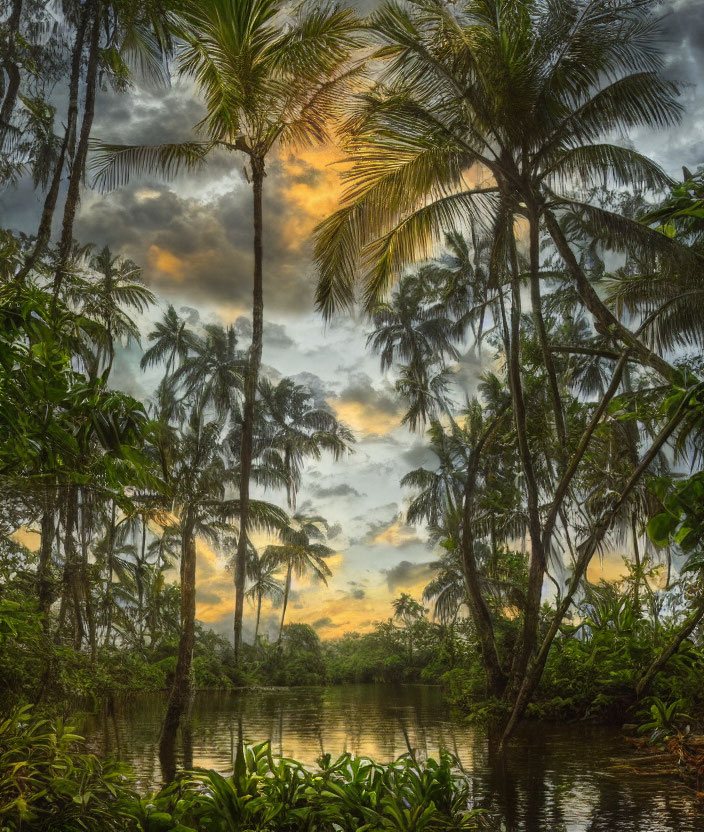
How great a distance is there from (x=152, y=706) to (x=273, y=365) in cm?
1969

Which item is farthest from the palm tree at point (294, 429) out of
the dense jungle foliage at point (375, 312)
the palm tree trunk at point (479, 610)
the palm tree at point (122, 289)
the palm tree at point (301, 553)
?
the palm tree trunk at point (479, 610)

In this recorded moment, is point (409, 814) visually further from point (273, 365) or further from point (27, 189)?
point (273, 365)

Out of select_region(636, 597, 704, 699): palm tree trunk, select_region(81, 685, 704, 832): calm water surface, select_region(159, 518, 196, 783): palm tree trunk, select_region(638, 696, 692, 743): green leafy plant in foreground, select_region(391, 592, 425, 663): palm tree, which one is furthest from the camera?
select_region(391, 592, 425, 663): palm tree

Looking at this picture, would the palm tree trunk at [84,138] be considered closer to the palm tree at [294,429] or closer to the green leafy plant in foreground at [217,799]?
the green leafy plant in foreground at [217,799]

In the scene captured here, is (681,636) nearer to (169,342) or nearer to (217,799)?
(217,799)

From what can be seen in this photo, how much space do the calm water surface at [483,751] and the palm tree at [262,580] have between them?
54.4 ft

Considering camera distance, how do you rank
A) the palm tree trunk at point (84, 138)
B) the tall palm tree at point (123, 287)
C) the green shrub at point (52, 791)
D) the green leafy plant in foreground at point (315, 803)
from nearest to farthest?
the green shrub at point (52, 791) < the green leafy plant in foreground at point (315, 803) < the palm tree trunk at point (84, 138) < the tall palm tree at point (123, 287)

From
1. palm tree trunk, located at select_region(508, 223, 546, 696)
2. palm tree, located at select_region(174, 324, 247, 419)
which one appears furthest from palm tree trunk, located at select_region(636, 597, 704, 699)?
palm tree, located at select_region(174, 324, 247, 419)

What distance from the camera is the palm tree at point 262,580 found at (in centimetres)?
3122

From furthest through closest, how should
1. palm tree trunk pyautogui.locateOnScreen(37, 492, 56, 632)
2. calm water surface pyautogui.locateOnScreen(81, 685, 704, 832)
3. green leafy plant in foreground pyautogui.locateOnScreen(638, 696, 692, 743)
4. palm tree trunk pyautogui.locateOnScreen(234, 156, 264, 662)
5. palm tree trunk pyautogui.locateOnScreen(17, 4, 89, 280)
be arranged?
palm tree trunk pyautogui.locateOnScreen(234, 156, 264, 662)
palm tree trunk pyautogui.locateOnScreen(17, 4, 89, 280)
palm tree trunk pyautogui.locateOnScreen(37, 492, 56, 632)
green leafy plant in foreground pyautogui.locateOnScreen(638, 696, 692, 743)
calm water surface pyautogui.locateOnScreen(81, 685, 704, 832)

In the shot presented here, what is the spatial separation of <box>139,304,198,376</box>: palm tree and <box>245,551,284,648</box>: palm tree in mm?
9834

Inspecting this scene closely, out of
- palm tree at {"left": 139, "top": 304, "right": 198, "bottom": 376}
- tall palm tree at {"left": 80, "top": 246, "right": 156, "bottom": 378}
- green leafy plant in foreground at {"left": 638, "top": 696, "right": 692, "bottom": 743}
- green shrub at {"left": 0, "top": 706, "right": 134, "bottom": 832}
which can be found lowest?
green leafy plant in foreground at {"left": 638, "top": 696, "right": 692, "bottom": 743}

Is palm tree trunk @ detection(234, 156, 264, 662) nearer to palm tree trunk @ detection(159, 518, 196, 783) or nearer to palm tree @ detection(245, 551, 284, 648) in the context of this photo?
palm tree trunk @ detection(159, 518, 196, 783)

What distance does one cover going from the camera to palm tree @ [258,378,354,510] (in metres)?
30.1
